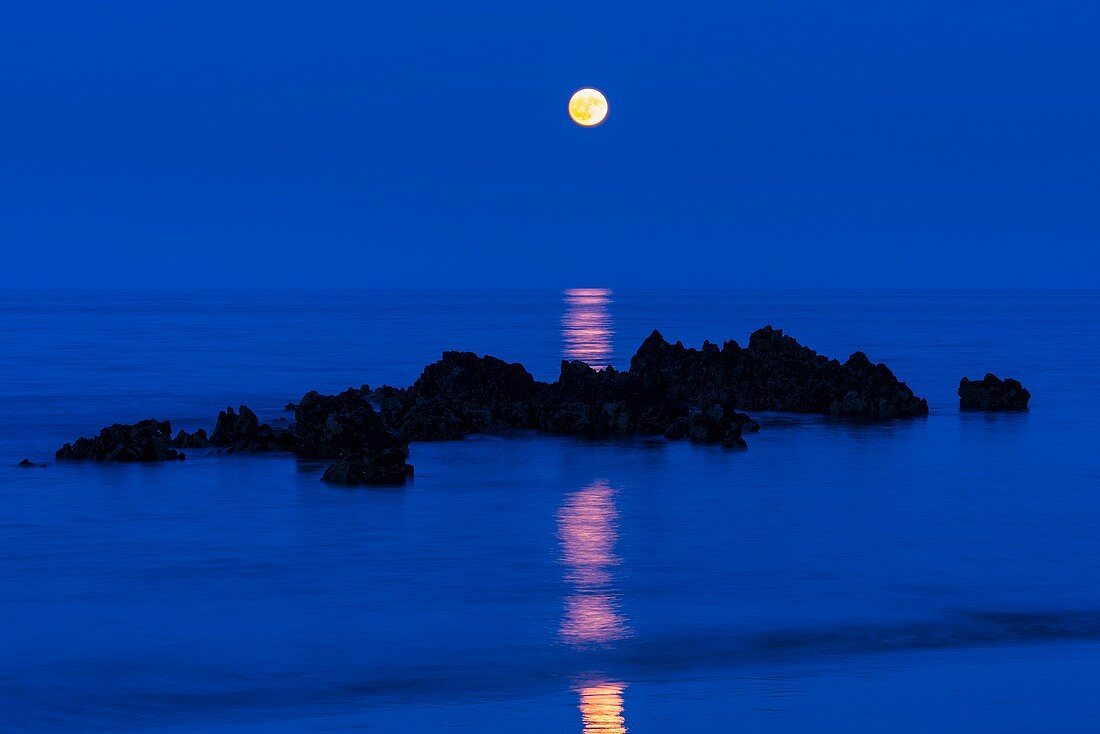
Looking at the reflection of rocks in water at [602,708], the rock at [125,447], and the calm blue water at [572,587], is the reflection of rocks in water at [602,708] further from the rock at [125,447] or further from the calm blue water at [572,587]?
the rock at [125,447]

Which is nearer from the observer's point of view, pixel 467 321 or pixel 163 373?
pixel 163 373

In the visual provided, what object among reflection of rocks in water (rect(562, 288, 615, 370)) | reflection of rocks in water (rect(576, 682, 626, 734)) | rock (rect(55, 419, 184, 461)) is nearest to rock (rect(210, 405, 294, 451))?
rock (rect(55, 419, 184, 461))

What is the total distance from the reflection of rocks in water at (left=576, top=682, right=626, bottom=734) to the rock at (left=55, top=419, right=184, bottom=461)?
66.7 ft

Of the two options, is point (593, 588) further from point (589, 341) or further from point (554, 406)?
point (589, 341)

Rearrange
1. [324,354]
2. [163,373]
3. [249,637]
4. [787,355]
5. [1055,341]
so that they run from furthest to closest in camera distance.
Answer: [1055,341]
[324,354]
[163,373]
[787,355]
[249,637]

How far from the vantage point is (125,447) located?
33.2m

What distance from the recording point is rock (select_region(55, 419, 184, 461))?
3316cm

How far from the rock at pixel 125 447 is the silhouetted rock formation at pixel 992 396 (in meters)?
25.7

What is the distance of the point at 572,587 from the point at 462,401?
21307 mm

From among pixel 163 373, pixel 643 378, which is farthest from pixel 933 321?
pixel 643 378

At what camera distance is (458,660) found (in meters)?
16.2

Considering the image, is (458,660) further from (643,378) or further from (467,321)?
(467,321)

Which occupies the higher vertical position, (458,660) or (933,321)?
(933,321)

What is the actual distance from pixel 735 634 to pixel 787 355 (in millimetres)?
30976
